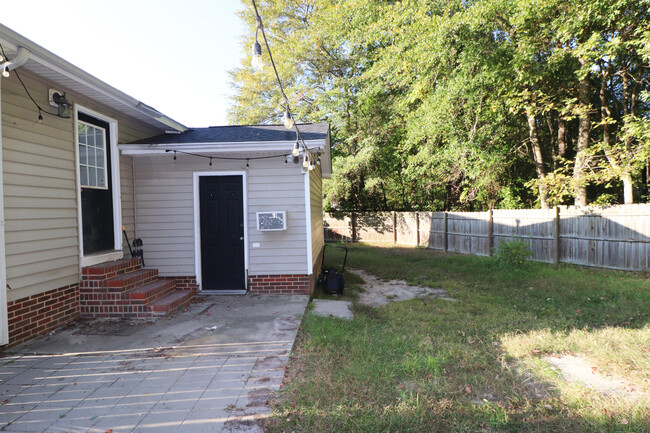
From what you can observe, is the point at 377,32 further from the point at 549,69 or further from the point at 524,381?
the point at 524,381

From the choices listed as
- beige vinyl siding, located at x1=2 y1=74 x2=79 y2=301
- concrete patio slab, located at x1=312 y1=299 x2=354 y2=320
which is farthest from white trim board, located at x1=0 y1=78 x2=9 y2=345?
concrete patio slab, located at x1=312 y1=299 x2=354 y2=320

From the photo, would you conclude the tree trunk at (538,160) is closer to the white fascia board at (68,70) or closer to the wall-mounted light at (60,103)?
the white fascia board at (68,70)

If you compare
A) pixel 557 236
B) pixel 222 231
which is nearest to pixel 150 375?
pixel 222 231

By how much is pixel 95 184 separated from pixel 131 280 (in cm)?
149

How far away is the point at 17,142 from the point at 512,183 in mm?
15278

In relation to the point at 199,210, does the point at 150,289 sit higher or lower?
lower

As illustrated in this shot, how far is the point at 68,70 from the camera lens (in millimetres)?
3922

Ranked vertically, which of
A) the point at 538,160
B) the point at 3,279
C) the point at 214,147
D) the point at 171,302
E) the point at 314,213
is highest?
the point at 538,160

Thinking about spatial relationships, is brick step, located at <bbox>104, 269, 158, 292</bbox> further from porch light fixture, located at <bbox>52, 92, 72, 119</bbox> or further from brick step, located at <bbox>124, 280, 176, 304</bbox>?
porch light fixture, located at <bbox>52, 92, 72, 119</bbox>

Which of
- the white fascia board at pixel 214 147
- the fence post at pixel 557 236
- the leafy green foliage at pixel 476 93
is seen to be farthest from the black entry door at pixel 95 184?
the fence post at pixel 557 236

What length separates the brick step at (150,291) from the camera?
4719 mm

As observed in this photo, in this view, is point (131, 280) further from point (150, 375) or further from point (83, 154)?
point (150, 375)

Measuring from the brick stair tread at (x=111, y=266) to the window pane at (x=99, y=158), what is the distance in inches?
56.5

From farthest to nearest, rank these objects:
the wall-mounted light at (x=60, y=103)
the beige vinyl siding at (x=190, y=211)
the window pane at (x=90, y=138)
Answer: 1. the beige vinyl siding at (x=190, y=211)
2. the window pane at (x=90, y=138)
3. the wall-mounted light at (x=60, y=103)
